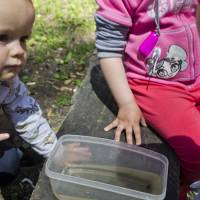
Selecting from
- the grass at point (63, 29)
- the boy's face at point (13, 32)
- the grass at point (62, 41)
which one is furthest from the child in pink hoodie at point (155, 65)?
the grass at point (63, 29)

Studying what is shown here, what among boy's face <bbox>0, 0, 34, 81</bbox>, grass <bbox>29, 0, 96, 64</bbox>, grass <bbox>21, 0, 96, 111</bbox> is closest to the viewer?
boy's face <bbox>0, 0, 34, 81</bbox>

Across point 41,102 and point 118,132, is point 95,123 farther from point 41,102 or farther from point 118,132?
point 41,102

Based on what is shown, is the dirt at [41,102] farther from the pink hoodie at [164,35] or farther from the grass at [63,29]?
the pink hoodie at [164,35]

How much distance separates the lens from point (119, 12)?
1.78 m

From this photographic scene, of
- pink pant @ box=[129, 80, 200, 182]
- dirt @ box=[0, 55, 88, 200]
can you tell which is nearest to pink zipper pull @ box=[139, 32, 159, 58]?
pink pant @ box=[129, 80, 200, 182]

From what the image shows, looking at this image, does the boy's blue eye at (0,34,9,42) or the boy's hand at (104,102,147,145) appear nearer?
the boy's blue eye at (0,34,9,42)

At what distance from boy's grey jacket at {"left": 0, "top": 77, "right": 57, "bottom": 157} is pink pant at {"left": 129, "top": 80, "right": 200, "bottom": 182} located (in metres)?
0.34

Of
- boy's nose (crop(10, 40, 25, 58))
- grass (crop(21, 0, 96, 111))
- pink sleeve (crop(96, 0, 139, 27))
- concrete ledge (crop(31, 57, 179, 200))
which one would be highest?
boy's nose (crop(10, 40, 25, 58))

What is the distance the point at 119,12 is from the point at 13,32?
48 cm

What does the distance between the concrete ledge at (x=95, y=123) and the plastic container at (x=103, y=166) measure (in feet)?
0.16

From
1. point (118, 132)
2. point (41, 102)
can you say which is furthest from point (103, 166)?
point (41, 102)

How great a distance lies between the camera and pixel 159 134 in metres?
1.75

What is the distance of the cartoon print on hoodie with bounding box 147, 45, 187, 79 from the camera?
1.80 meters

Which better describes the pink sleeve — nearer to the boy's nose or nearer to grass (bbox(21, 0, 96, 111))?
the boy's nose
